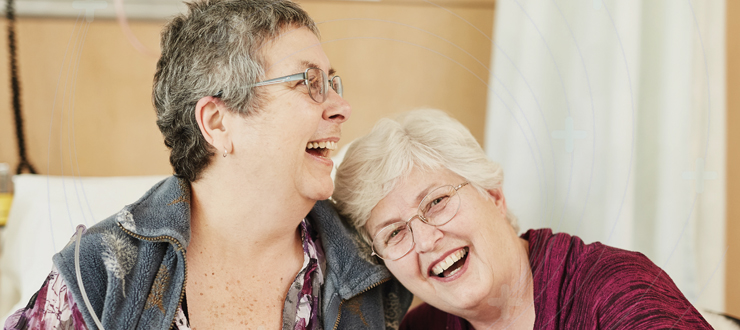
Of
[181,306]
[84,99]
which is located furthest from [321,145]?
[84,99]

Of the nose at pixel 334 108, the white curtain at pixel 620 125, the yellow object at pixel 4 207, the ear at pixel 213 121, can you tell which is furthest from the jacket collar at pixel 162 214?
the white curtain at pixel 620 125

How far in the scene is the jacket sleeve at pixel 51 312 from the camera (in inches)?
43.8

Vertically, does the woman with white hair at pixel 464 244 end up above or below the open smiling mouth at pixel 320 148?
below

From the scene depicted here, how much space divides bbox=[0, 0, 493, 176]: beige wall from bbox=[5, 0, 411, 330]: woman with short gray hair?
1070 mm

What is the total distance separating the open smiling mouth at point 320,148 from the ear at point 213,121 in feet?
0.66

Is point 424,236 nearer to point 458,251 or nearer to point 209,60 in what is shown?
point 458,251

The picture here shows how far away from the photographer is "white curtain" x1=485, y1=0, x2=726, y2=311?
1816 millimetres

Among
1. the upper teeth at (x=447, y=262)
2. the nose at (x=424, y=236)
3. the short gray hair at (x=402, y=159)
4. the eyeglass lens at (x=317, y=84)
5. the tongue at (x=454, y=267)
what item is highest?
the eyeglass lens at (x=317, y=84)

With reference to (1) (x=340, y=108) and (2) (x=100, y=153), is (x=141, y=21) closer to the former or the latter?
(2) (x=100, y=153)

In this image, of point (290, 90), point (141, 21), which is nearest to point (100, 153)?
point (141, 21)

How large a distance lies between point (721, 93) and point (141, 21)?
7.40 feet

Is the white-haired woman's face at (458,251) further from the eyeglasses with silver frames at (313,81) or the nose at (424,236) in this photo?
the eyeglasses with silver frames at (313,81)

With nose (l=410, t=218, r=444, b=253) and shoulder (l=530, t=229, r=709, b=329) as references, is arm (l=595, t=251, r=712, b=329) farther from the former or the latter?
nose (l=410, t=218, r=444, b=253)

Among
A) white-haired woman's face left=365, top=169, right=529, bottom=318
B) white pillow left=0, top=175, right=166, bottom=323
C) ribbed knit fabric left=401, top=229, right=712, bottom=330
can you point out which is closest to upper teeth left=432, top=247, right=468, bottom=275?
white-haired woman's face left=365, top=169, right=529, bottom=318
